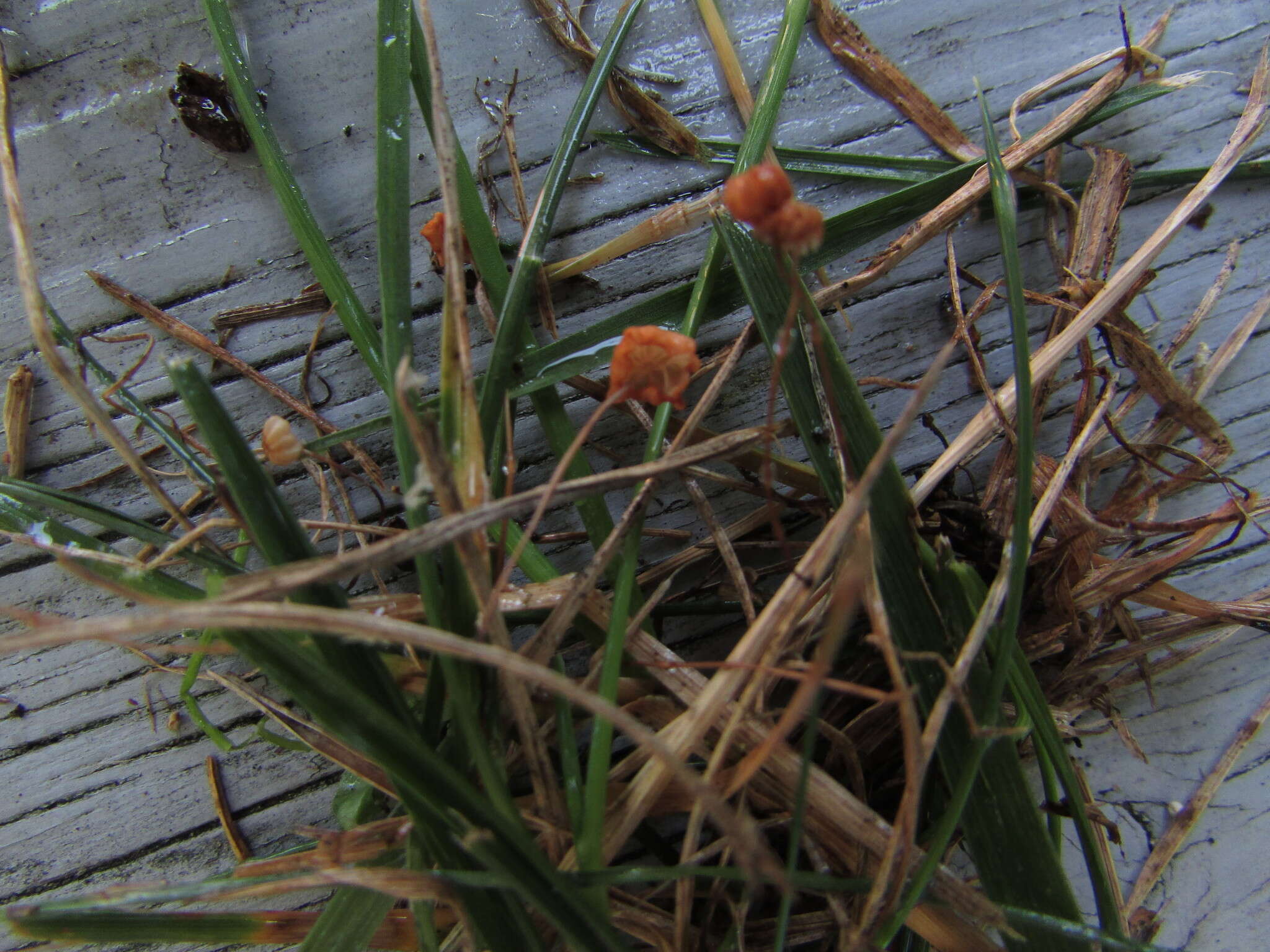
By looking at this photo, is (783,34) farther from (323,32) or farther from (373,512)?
(373,512)

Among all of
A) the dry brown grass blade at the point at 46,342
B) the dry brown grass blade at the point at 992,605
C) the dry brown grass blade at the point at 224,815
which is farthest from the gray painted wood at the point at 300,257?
the dry brown grass blade at the point at 46,342

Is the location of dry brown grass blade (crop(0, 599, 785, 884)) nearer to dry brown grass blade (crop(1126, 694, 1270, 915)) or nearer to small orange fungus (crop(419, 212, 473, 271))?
small orange fungus (crop(419, 212, 473, 271))

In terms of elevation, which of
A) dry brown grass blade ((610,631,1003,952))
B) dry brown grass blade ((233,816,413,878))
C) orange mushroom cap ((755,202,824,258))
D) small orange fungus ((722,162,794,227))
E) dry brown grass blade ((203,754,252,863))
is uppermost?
small orange fungus ((722,162,794,227))

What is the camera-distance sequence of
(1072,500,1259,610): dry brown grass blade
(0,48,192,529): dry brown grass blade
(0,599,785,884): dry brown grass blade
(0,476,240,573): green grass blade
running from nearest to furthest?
1. (0,599,785,884): dry brown grass blade
2. (0,48,192,529): dry brown grass blade
3. (0,476,240,573): green grass blade
4. (1072,500,1259,610): dry brown grass blade

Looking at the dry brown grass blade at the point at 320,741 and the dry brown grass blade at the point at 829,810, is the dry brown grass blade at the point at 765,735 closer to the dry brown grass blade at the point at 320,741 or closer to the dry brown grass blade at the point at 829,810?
the dry brown grass blade at the point at 829,810

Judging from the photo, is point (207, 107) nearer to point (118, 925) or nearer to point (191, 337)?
point (191, 337)

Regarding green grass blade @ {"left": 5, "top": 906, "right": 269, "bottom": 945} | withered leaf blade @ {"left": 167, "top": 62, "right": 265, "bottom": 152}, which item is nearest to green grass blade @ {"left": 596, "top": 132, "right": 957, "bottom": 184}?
withered leaf blade @ {"left": 167, "top": 62, "right": 265, "bottom": 152}

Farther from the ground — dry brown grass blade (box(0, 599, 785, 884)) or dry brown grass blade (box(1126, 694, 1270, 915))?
dry brown grass blade (box(0, 599, 785, 884))

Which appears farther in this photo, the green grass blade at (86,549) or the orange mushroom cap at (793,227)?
the green grass blade at (86,549)
